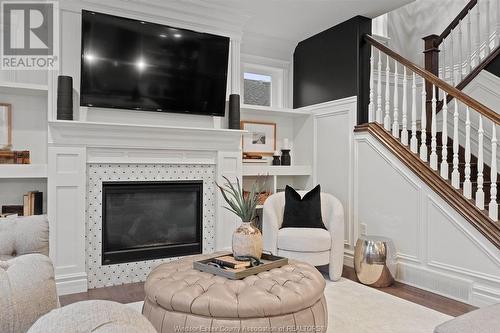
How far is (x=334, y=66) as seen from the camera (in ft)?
14.9

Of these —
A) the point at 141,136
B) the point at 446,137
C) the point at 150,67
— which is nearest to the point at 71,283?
the point at 141,136

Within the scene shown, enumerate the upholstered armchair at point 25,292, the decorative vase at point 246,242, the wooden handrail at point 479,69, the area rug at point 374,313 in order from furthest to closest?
1. the wooden handrail at point 479,69
2. the area rug at point 374,313
3. the decorative vase at point 246,242
4. the upholstered armchair at point 25,292

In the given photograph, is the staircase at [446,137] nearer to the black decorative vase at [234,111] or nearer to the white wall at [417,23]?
the white wall at [417,23]

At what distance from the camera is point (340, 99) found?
445cm

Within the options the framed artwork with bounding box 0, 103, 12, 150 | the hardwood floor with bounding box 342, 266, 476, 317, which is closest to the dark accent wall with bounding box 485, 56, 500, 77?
the hardwood floor with bounding box 342, 266, 476, 317

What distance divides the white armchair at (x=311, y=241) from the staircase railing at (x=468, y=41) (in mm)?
2225

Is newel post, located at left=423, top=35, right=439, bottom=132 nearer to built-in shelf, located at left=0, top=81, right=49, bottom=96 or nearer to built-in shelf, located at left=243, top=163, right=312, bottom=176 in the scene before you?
built-in shelf, located at left=243, top=163, right=312, bottom=176

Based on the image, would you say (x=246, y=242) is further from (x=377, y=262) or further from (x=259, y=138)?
(x=259, y=138)

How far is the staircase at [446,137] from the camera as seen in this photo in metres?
3.04

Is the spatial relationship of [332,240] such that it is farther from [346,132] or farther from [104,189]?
[104,189]

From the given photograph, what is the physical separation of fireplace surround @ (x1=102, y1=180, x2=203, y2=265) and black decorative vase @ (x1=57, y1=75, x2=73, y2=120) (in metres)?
0.73

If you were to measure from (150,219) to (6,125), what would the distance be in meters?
1.59

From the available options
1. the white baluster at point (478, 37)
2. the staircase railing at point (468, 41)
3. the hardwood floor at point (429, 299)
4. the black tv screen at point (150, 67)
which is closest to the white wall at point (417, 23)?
the staircase railing at point (468, 41)

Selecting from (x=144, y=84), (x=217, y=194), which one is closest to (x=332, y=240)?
(x=217, y=194)
